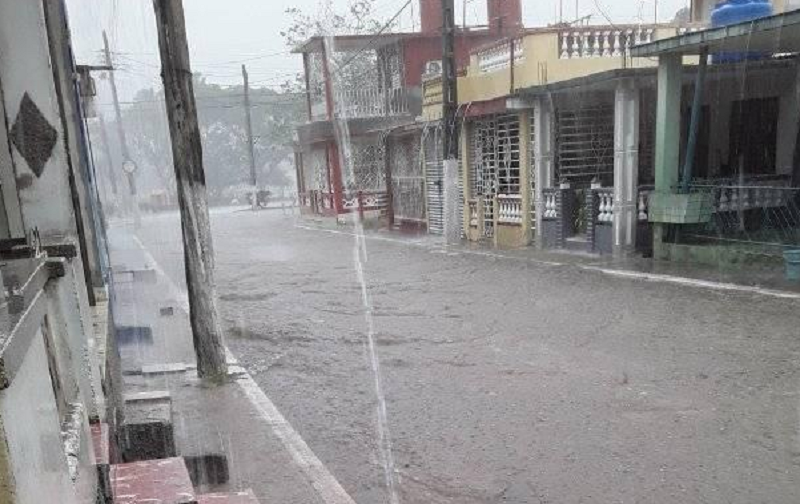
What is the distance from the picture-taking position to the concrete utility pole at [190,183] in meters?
6.04

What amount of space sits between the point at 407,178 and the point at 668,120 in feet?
36.2

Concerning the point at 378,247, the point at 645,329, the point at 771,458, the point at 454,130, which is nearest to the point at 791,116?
the point at 454,130

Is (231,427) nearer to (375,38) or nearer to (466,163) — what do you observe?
(466,163)

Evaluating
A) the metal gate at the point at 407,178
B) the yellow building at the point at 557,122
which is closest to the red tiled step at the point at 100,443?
the yellow building at the point at 557,122

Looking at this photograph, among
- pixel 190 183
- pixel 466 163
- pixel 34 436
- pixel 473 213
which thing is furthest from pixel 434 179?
pixel 34 436

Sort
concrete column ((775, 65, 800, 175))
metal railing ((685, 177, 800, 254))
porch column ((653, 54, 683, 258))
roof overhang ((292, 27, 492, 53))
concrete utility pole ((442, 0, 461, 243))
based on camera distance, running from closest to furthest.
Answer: porch column ((653, 54, 683, 258)) < metal railing ((685, 177, 800, 254)) < concrete column ((775, 65, 800, 175)) < concrete utility pole ((442, 0, 461, 243)) < roof overhang ((292, 27, 492, 53))

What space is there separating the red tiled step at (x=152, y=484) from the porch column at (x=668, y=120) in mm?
10470

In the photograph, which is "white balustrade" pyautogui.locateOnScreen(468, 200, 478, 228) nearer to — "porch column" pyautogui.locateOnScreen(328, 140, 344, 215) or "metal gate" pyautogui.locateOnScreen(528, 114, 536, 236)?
"metal gate" pyautogui.locateOnScreen(528, 114, 536, 236)

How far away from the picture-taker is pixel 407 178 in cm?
2170

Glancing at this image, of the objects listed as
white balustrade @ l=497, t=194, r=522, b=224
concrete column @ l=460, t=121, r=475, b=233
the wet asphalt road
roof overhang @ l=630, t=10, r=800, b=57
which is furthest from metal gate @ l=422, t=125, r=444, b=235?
roof overhang @ l=630, t=10, r=800, b=57

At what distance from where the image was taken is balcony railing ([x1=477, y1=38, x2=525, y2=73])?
601 inches

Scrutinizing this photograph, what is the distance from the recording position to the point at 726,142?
14.9m

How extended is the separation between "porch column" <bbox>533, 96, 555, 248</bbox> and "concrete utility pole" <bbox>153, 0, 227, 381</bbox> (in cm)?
942

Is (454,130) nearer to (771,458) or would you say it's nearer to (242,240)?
(242,240)
